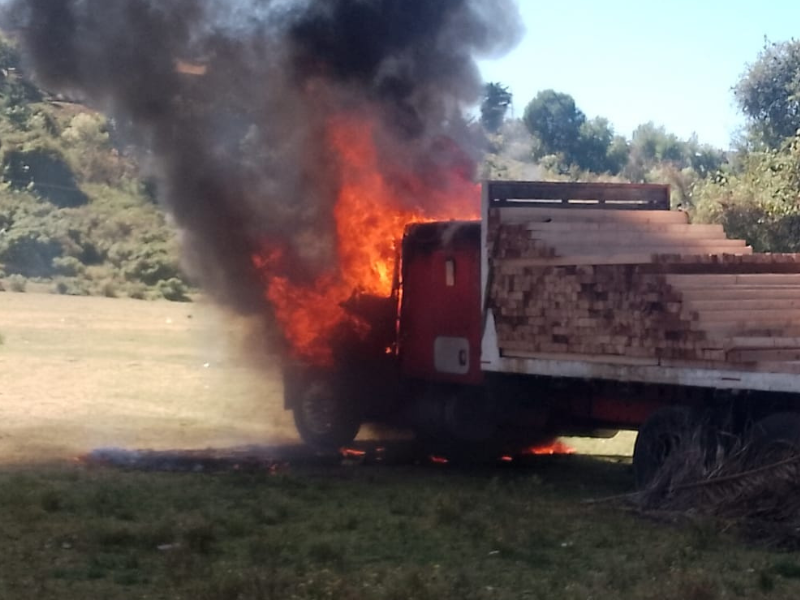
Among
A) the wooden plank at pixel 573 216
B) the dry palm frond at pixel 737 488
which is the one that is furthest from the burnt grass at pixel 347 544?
the wooden plank at pixel 573 216

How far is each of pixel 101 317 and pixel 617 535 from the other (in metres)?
25.9

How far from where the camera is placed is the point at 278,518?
10641 millimetres

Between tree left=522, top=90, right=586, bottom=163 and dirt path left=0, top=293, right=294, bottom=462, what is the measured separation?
121 feet

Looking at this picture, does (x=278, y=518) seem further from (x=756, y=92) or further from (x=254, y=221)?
(x=756, y=92)

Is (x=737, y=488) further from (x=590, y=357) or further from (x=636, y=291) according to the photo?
(x=590, y=357)

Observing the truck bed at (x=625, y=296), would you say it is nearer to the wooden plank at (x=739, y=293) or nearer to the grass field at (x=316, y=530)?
the wooden plank at (x=739, y=293)

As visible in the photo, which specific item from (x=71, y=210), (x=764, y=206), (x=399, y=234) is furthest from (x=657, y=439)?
(x=71, y=210)

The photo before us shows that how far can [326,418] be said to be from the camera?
1570 centimetres

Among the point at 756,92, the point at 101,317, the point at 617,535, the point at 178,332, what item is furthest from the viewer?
the point at 756,92

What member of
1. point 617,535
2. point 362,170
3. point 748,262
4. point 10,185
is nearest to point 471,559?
point 617,535

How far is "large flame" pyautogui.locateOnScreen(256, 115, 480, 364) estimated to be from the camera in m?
15.5

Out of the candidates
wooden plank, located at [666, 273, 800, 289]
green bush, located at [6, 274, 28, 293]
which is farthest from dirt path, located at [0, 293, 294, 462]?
green bush, located at [6, 274, 28, 293]

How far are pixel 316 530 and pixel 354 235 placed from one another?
19.8 feet

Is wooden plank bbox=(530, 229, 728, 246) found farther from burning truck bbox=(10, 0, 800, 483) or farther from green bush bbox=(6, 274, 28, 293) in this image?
green bush bbox=(6, 274, 28, 293)
